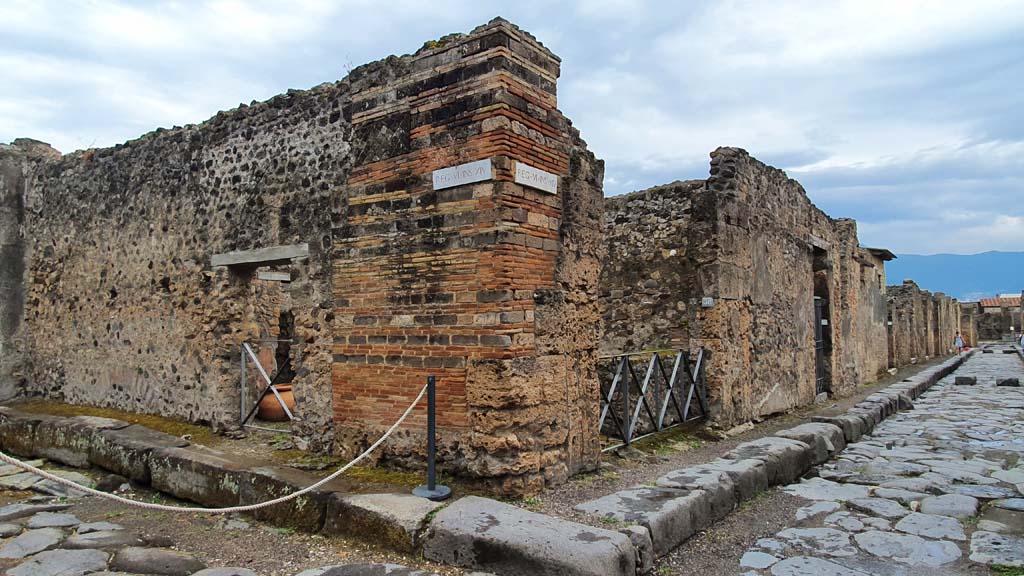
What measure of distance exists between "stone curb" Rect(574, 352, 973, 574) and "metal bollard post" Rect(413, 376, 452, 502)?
0.98 m

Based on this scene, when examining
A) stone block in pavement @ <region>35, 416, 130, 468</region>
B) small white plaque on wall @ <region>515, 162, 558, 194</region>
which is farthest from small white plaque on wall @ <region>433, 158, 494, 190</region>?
stone block in pavement @ <region>35, 416, 130, 468</region>

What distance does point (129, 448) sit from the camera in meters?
6.76

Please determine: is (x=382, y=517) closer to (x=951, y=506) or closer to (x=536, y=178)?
(x=536, y=178)

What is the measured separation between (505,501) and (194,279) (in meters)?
5.25

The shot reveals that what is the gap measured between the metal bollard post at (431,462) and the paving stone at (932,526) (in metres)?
3.30

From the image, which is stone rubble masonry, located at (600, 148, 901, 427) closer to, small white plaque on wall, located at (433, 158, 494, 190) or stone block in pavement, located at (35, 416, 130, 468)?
small white plaque on wall, located at (433, 158, 494, 190)

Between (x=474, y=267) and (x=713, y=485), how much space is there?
2489mm

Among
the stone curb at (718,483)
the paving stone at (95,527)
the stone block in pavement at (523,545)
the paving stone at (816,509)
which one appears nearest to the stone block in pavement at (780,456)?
the stone curb at (718,483)

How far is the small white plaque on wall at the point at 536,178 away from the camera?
16.7ft

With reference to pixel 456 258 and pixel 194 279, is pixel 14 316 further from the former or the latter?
pixel 456 258

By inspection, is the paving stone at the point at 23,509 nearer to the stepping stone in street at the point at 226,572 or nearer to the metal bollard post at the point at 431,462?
the stepping stone in street at the point at 226,572

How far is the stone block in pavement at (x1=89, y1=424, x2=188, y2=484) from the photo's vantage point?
21.7ft

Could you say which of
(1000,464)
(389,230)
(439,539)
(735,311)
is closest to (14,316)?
(389,230)

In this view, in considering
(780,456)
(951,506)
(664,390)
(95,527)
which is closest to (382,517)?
(95,527)
